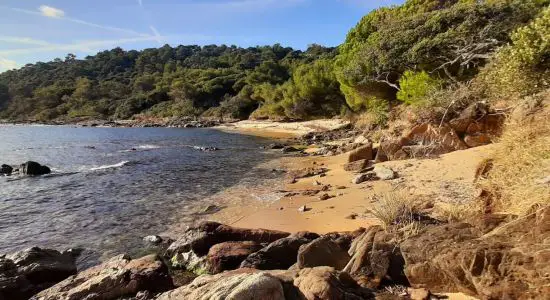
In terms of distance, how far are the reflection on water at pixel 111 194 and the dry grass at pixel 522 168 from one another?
7875mm

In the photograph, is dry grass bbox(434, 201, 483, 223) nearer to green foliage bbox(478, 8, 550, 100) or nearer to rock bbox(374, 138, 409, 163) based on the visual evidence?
green foliage bbox(478, 8, 550, 100)

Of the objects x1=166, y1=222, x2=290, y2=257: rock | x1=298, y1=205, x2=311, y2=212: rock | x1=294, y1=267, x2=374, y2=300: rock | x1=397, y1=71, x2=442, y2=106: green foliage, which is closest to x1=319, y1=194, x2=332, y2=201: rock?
x1=298, y1=205, x2=311, y2=212: rock

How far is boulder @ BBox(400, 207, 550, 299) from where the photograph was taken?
4.16 meters

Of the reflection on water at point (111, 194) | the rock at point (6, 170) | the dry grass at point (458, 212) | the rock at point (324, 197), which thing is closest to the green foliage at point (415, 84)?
the reflection on water at point (111, 194)

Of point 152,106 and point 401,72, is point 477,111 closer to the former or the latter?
point 401,72

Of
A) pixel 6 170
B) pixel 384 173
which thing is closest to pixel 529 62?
pixel 384 173

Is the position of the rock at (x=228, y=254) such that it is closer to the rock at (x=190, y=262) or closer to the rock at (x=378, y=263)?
the rock at (x=190, y=262)

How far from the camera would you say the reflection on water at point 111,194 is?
11258 millimetres

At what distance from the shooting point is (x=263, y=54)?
401ft

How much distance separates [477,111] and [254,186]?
877 centimetres

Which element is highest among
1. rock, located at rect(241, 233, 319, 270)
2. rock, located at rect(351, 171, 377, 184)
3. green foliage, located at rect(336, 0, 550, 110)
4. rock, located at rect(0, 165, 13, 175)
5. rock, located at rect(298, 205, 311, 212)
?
green foliage, located at rect(336, 0, 550, 110)

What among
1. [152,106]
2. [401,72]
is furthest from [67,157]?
[152,106]

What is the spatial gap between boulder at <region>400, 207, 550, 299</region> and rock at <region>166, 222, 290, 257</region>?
4132 mm

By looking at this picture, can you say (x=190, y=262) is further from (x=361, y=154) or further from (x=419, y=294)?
(x=361, y=154)
